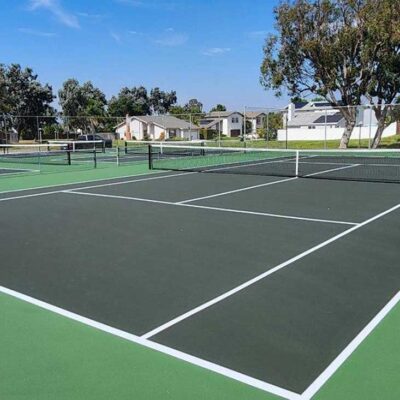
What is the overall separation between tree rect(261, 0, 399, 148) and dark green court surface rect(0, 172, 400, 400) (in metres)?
24.5

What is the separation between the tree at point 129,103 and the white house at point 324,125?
27.4 meters

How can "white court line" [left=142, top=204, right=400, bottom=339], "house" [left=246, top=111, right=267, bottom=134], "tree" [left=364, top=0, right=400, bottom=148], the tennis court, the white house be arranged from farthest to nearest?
"house" [left=246, top=111, right=267, bottom=134], the white house, "tree" [left=364, top=0, right=400, bottom=148], "white court line" [left=142, top=204, right=400, bottom=339], the tennis court

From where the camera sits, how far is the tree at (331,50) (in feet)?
102

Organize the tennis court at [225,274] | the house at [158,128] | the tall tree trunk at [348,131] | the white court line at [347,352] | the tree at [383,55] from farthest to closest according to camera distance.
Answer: the house at [158,128]
the tall tree trunk at [348,131]
the tree at [383,55]
the tennis court at [225,274]
the white court line at [347,352]

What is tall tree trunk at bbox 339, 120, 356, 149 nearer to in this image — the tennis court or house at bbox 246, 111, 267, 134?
house at bbox 246, 111, 267, 134

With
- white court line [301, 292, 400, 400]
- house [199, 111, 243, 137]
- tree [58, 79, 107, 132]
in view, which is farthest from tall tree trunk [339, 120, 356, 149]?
house [199, 111, 243, 137]

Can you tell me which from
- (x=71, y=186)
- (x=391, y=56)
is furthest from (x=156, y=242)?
(x=391, y=56)

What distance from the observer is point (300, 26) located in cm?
3250

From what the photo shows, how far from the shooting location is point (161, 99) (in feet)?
310

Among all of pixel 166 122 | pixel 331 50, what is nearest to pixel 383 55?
pixel 331 50

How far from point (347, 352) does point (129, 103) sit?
7881 cm

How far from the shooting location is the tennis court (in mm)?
3775

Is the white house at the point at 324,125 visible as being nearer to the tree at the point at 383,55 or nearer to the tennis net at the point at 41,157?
the tree at the point at 383,55

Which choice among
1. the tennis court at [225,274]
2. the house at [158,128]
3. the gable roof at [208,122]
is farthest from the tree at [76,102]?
the tennis court at [225,274]
